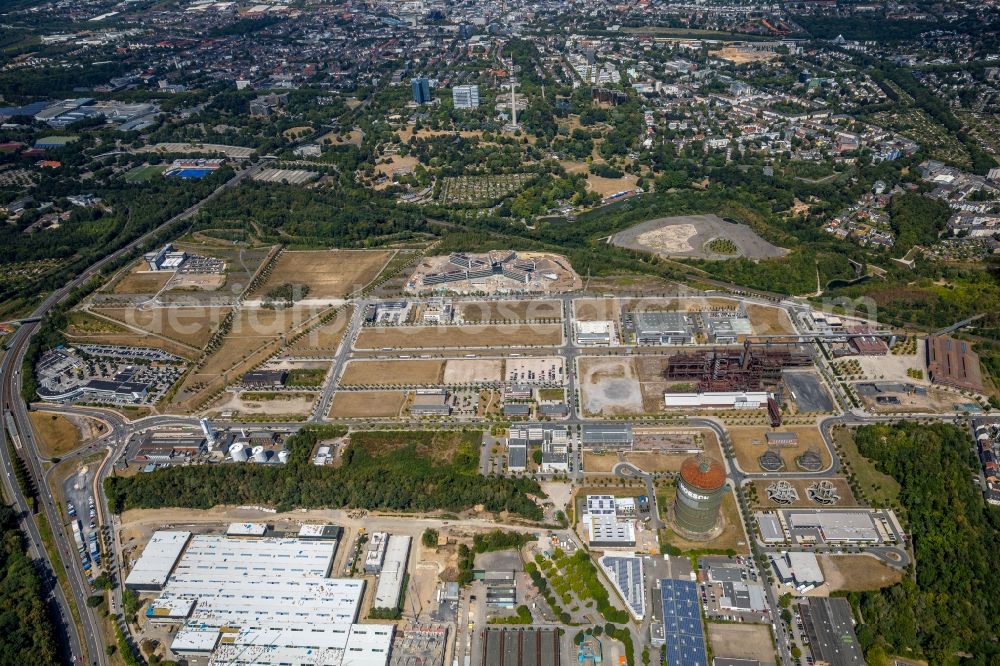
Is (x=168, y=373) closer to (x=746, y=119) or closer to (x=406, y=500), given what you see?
(x=406, y=500)

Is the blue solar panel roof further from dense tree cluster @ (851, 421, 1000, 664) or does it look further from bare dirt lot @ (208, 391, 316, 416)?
bare dirt lot @ (208, 391, 316, 416)

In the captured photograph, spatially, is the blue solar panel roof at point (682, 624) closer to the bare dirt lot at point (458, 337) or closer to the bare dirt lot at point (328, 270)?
the bare dirt lot at point (458, 337)

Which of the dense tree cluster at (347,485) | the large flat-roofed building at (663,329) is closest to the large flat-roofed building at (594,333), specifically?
the large flat-roofed building at (663,329)

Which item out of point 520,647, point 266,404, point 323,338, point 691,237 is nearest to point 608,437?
point 520,647

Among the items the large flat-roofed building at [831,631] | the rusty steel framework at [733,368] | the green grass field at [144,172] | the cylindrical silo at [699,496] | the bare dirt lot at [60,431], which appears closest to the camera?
the large flat-roofed building at [831,631]

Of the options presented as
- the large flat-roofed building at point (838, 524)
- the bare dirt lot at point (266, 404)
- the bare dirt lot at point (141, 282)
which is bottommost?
the large flat-roofed building at point (838, 524)

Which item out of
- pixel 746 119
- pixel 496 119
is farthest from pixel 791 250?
pixel 496 119

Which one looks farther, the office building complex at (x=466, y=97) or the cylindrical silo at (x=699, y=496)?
the office building complex at (x=466, y=97)

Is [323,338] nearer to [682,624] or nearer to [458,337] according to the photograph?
[458,337]
